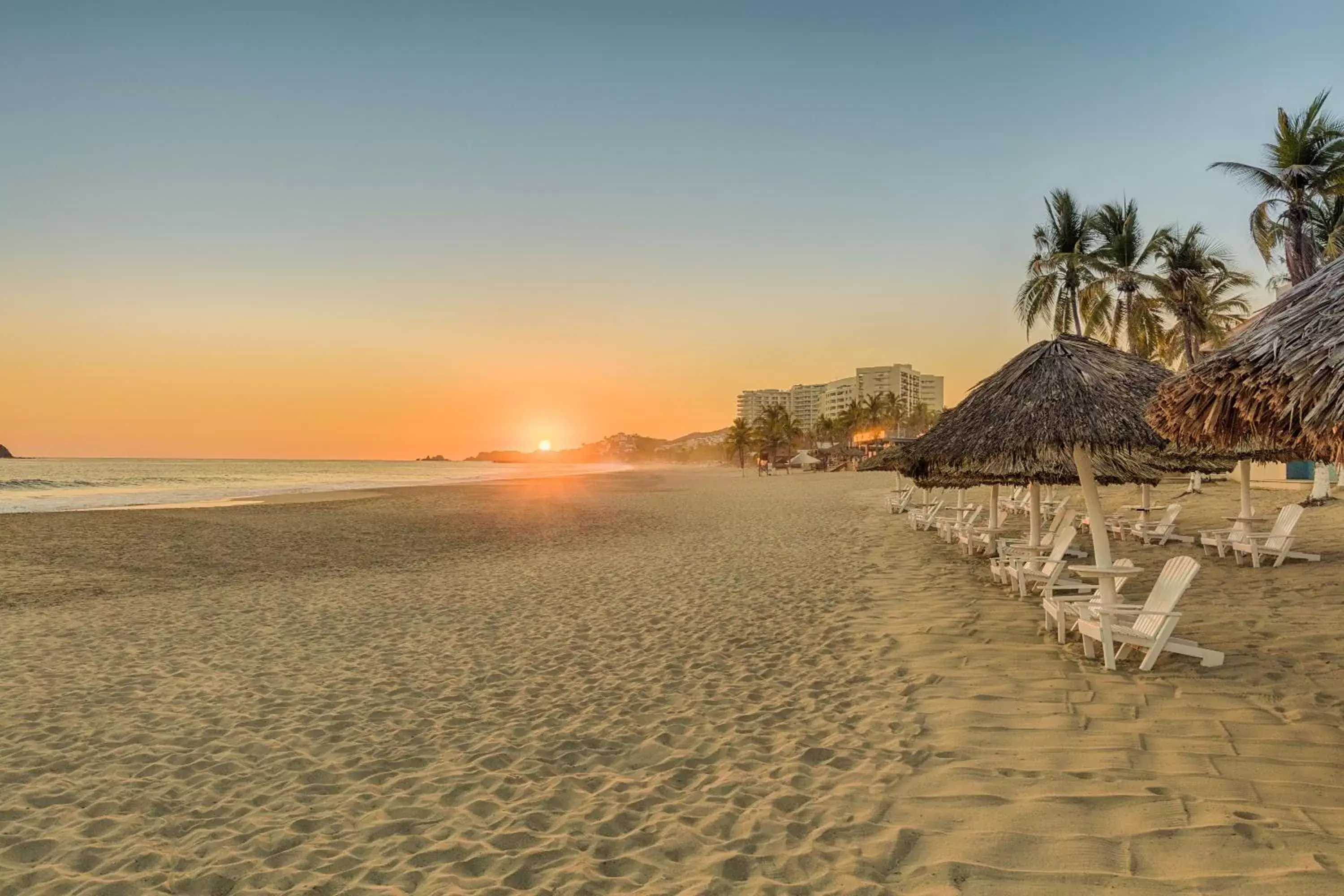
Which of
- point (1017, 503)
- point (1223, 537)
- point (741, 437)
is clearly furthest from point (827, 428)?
point (1223, 537)

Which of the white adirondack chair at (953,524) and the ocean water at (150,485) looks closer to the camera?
the white adirondack chair at (953,524)

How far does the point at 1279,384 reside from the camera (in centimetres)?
354

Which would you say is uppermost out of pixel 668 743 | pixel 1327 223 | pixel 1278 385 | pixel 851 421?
pixel 1327 223

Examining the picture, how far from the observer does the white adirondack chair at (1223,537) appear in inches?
387

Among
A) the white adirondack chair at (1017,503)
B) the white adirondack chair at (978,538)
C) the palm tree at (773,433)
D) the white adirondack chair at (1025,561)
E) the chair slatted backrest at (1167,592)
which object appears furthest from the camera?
the palm tree at (773,433)

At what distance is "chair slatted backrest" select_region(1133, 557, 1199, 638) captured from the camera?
17.7ft

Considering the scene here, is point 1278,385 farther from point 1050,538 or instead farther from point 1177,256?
point 1177,256

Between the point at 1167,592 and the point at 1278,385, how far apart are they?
2.74m

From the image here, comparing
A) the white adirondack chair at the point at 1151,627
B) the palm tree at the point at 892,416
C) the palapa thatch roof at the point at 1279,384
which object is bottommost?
the white adirondack chair at the point at 1151,627

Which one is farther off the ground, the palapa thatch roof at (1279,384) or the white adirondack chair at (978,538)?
the palapa thatch roof at (1279,384)

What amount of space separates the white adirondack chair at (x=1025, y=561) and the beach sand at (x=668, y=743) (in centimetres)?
34

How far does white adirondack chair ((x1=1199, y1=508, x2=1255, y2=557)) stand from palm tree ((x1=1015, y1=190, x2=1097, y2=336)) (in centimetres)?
1830

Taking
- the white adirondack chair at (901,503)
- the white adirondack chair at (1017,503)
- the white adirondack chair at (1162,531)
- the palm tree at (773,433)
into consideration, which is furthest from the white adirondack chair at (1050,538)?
the palm tree at (773,433)

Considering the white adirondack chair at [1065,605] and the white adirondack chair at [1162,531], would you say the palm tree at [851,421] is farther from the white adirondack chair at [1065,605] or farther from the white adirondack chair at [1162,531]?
the white adirondack chair at [1065,605]
